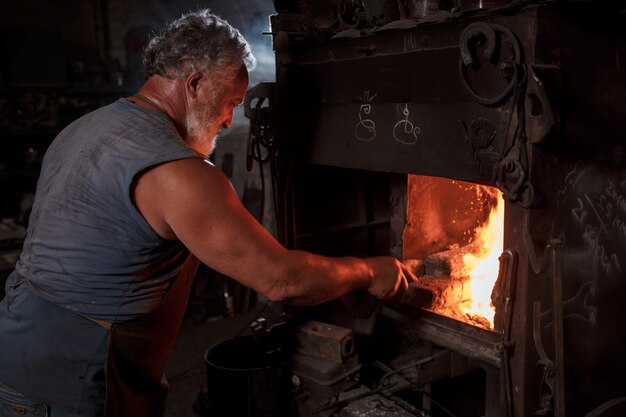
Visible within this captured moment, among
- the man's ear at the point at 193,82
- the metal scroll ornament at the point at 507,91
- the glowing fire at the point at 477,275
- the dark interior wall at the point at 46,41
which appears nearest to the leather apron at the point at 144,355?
the man's ear at the point at 193,82

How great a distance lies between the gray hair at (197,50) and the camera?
213 centimetres

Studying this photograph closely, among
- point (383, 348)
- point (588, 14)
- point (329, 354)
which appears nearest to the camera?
point (588, 14)

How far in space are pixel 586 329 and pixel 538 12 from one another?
1.26 metres

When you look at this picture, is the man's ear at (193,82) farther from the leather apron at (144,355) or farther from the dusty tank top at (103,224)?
the leather apron at (144,355)

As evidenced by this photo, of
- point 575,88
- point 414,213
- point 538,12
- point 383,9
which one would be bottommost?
point 414,213

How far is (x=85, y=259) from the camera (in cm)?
191

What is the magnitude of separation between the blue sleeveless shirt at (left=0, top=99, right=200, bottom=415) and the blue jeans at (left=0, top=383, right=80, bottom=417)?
3cm

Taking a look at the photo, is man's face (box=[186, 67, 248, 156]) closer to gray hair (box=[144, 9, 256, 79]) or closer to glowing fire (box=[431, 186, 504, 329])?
gray hair (box=[144, 9, 256, 79])

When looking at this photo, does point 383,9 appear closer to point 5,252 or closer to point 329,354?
point 329,354

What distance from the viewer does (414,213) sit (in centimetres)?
351

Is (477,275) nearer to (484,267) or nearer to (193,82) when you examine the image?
(484,267)

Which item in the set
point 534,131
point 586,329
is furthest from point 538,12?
point 586,329

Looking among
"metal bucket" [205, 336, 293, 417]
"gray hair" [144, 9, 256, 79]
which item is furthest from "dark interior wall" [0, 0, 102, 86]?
"gray hair" [144, 9, 256, 79]

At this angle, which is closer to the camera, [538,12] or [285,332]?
[538,12]
